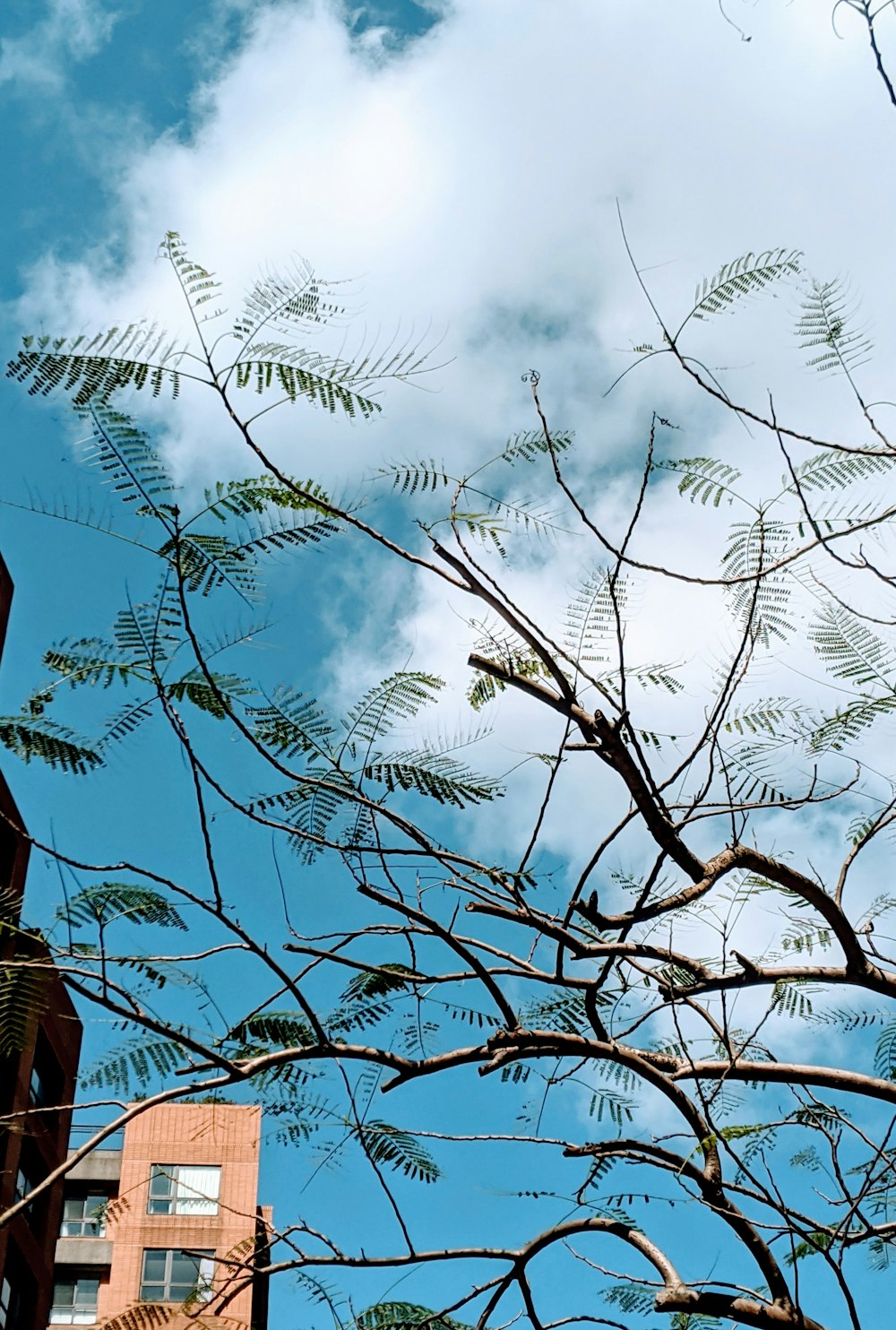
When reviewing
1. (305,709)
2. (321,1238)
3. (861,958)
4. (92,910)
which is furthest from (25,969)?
(861,958)

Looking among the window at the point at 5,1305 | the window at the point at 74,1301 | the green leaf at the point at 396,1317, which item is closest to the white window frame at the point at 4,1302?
the window at the point at 5,1305

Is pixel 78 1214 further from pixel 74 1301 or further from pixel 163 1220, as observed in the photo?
pixel 163 1220

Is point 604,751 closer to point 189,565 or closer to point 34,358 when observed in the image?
point 189,565

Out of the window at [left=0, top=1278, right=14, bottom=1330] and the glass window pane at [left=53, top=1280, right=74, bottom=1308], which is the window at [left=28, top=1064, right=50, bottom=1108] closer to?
the window at [left=0, top=1278, right=14, bottom=1330]

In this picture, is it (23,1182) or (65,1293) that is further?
(65,1293)

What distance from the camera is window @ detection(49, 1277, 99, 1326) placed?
31.7 metres

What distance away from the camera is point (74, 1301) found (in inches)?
1260

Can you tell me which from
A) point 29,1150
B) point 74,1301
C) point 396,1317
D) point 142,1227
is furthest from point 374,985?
point 74,1301

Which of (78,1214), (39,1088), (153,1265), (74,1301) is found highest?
(78,1214)

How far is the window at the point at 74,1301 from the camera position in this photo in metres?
31.7

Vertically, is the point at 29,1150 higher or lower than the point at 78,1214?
lower

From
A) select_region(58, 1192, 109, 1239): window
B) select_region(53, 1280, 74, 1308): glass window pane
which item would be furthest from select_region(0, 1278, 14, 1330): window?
select_region(53, 1280, 74, 1308): glass window pane

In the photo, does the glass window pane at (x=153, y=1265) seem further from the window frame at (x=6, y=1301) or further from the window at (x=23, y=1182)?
the window at (x=23, y=1182)

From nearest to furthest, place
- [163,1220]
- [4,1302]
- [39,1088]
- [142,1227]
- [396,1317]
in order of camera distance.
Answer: [396,1317]
[4,1302]
[39,1088]
[142,1227]
[163,1220]
